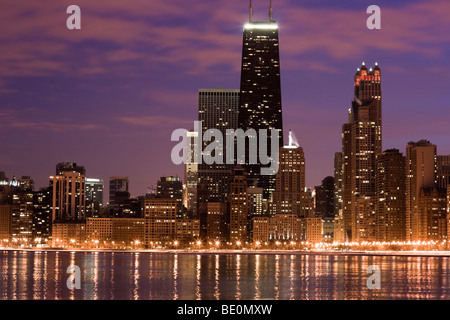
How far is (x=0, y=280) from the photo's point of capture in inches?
4505

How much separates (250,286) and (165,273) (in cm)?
3241

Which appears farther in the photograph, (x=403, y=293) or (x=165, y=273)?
(x=165, y=273)

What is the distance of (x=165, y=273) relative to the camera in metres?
135

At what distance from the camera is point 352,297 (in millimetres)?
91875
